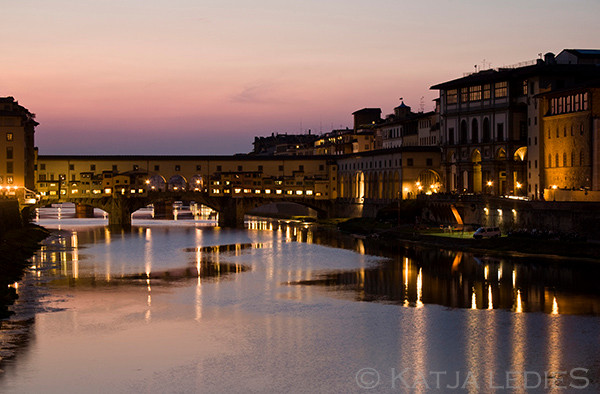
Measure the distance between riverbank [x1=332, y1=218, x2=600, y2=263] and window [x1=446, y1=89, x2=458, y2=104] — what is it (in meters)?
19.2

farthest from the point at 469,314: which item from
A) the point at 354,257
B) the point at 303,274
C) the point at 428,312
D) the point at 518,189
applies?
the point at 518,189

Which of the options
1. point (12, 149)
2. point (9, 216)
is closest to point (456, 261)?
point (9, 216)

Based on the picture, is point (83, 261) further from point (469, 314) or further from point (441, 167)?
point (441, 167)

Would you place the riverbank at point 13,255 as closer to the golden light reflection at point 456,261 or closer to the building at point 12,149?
the building at point 12,149

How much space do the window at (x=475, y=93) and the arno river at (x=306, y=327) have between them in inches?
1623

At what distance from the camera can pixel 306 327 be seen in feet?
153

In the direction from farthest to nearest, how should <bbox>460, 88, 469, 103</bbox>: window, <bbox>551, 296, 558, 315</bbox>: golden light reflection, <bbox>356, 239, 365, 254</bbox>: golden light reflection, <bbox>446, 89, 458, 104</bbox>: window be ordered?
1. <bbox>446, 89, 458, 104</bbox>: window
2. <bbox>460, 88, 469, 103</bbox>: window
3. <bbox>356, 239, 365, 254</bbox>: golden light reflection
4. <bbox>551, 296, 558, 315</bbox>: golden light reflection

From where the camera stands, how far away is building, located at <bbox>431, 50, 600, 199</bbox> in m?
104

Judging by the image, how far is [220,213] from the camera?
488 ft

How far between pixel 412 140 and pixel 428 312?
104988 millimetres

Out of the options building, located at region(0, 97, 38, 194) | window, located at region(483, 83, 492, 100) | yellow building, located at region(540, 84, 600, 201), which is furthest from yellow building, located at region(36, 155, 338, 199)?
yellow building, located at region(540, 84, 600, 201)

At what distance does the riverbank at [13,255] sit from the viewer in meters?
53.3

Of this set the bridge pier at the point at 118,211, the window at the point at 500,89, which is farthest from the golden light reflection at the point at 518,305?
the bridge pier at the point at 118,211

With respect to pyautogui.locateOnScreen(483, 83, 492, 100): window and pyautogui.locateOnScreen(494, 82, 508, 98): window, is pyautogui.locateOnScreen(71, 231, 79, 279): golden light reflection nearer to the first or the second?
pyautogui.locateOnScreen(483, 83, 492, 100): window
